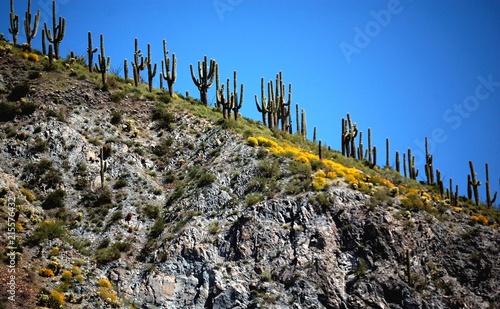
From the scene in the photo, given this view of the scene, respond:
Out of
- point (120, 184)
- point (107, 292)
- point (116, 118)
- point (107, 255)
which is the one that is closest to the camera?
point (107, 292)

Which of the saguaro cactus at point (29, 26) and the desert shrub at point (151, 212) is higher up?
the saguaro cactus at point (29, 26)

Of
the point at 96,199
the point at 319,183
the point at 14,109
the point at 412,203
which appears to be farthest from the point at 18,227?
the point at 412,203

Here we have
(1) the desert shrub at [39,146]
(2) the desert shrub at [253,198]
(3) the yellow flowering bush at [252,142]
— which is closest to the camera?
(2) the desert shrub at [253,198]

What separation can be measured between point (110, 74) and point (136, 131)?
24.3ft

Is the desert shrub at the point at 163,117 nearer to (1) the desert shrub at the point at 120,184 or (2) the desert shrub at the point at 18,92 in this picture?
(1) the desert shrub at the point at 120,184

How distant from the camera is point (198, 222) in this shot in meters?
29.4

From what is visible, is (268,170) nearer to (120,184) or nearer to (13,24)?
(120,184)

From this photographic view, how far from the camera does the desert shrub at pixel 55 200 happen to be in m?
29.5

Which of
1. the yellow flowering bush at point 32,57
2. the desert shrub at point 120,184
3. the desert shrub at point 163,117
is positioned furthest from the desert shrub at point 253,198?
the yellow flowering bush at point 32,57

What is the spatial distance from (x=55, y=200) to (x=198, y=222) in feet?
26.5

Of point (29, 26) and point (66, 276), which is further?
point (29, 26)

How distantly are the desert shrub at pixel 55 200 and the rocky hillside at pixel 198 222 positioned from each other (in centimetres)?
7

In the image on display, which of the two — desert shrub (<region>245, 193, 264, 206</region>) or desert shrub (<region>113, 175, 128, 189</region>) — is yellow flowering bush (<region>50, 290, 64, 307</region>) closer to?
desert shrub (<region>113, 175, 128, 189</region>)

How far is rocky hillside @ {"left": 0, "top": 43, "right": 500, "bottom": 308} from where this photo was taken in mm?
25797
